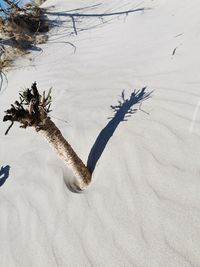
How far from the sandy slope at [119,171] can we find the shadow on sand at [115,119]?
0.07 m

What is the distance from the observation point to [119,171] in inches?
97.5

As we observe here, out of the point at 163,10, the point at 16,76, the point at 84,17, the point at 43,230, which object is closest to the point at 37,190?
the point at 43,230

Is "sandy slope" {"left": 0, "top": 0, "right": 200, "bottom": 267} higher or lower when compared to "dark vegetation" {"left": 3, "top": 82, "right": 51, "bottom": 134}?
lower

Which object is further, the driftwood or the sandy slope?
the driftwood

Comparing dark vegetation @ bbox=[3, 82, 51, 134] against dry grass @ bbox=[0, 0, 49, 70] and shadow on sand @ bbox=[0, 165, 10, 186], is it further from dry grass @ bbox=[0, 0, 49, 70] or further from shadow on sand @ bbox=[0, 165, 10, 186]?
dry grass @ bbox=[0, 0, 49, 70]

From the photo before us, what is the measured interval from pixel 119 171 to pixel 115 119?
76cm

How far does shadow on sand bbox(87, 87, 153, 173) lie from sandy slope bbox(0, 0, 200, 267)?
66mm

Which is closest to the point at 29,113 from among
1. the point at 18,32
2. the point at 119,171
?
the point at 119,171

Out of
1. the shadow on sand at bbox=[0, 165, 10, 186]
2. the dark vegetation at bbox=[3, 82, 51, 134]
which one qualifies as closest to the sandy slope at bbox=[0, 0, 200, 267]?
the shadow on sand at bbox=[0, 165, 10, 186]

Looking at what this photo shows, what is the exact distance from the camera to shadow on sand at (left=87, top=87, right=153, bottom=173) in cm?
279

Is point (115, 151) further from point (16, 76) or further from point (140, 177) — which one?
point (16, 76)

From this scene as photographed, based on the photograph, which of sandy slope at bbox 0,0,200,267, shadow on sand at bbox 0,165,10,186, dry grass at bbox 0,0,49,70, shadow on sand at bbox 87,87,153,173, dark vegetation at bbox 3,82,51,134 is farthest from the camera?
dry grass at bbox 0,0,49,70

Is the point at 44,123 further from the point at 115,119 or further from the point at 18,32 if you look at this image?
the point at 18,32

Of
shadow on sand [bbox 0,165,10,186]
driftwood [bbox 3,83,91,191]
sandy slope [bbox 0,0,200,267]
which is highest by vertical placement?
driftwood [bbox 3,83,91,191]
